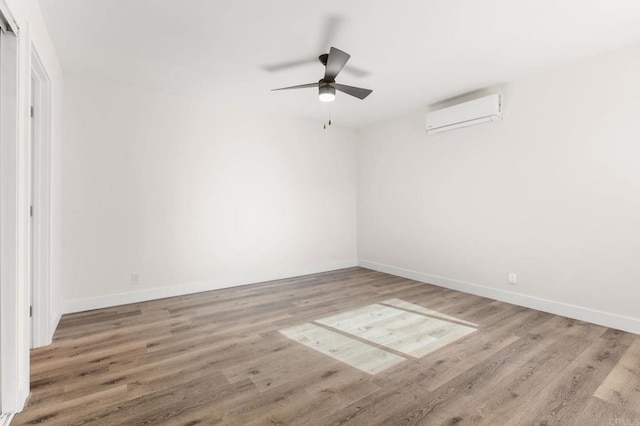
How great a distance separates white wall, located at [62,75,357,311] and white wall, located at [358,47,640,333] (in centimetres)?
161

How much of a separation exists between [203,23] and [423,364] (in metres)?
3.08

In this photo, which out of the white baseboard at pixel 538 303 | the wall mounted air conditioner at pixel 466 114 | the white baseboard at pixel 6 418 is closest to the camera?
the white baseboard at pixel 6 418

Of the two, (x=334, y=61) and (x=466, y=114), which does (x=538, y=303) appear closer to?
(x=466, y=114)

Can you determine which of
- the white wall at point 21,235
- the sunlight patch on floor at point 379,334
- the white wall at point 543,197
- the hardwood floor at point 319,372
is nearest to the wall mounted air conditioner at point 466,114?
the white wall at point 543,197

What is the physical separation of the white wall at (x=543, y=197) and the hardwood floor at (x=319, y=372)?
47 cm

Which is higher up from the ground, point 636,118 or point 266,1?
point 266,1

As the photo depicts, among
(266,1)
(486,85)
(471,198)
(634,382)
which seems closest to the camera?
(634,382)

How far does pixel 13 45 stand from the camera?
166 cm

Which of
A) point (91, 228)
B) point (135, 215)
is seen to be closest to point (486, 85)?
point (135, 215)

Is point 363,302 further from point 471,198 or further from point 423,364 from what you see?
point 471,198

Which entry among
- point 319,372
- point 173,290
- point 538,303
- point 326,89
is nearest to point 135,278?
point 173,290

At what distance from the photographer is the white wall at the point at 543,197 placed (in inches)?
111

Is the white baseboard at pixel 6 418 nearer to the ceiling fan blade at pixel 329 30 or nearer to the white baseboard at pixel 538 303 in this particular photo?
the ceiling fan blade at pixel 329 30

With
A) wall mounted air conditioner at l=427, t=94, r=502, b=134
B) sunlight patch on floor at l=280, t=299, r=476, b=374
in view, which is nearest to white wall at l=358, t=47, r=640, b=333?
wall mounted air conditioner at l=427, t=94, r=502, b=134
